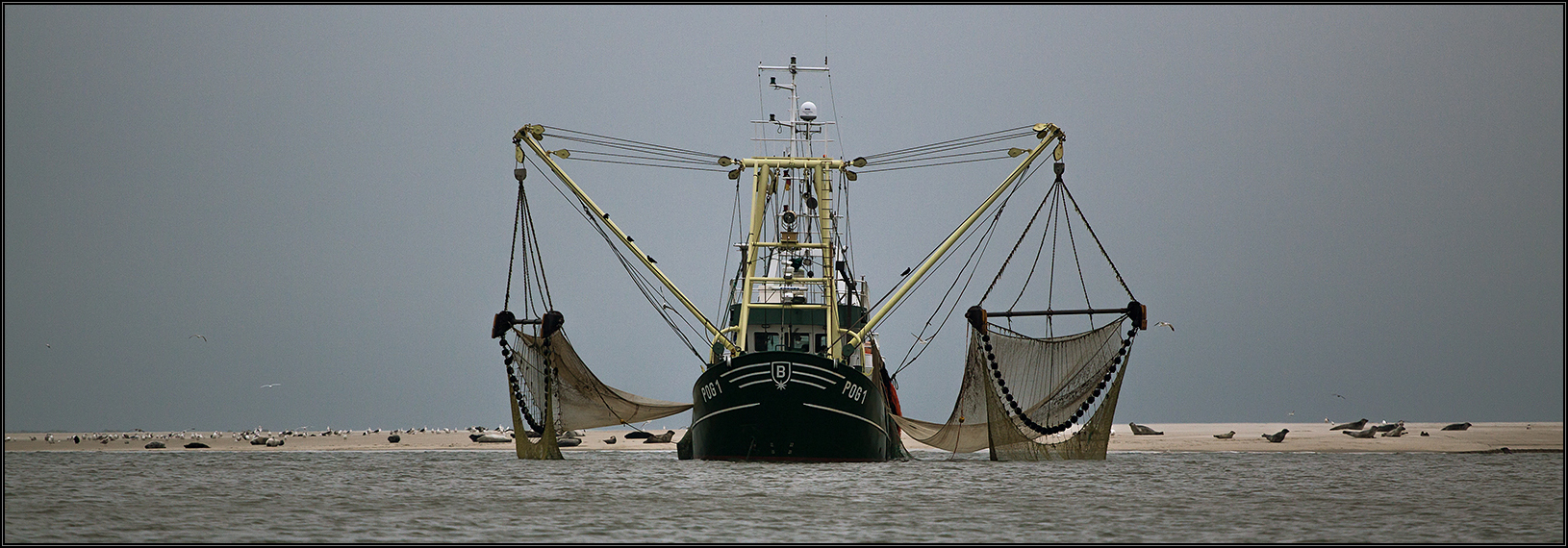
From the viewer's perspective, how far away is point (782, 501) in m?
26.2

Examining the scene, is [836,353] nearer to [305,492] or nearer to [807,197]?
[807,197]

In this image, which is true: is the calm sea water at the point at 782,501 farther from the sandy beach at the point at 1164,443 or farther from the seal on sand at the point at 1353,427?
the seal on sand at the point at 1353,427

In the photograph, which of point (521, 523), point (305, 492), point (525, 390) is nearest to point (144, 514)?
point (305, 492)

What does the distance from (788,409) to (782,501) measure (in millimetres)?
6480

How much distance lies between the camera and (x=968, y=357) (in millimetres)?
33969

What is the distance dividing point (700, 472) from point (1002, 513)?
10.3m

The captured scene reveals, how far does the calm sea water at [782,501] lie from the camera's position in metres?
21.8

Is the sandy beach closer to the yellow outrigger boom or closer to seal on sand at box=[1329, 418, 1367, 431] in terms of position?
seal on sand at box=[1329, 418, 1367, 431]

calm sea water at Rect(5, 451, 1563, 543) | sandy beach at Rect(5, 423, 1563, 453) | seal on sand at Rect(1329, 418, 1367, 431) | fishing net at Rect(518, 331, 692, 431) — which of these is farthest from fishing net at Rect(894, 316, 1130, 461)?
seal on sand at Rect(1329, 418, 1367, 431)

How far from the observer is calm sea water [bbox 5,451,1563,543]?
21.8 m

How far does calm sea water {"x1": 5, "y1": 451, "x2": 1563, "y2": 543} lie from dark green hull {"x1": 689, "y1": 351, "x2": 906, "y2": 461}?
0.56 metres

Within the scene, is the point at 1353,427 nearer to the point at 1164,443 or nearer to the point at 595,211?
the point at 1164,443

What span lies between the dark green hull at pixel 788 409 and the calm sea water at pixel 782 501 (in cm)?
56

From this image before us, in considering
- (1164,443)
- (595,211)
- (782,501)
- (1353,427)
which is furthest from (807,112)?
(1353,427)
